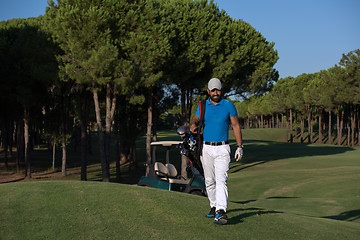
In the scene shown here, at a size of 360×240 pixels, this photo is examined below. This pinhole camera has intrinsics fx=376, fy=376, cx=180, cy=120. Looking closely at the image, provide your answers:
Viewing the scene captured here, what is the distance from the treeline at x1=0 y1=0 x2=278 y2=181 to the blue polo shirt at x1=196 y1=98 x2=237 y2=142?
16708 millimetres

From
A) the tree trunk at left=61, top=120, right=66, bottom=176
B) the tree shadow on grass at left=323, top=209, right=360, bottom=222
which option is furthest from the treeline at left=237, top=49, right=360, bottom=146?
the tree shadow on grass at left=323, top=209, right=360, bottom=222

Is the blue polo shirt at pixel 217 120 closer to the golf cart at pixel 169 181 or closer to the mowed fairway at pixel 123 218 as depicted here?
the mowed fairway at pixel 123 218

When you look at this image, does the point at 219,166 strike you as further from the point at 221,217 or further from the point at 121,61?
the point at 121,61

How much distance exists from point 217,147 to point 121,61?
711 inches

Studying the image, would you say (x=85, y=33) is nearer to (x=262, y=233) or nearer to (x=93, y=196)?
(x=93, y=196)

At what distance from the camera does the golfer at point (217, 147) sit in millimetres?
6586

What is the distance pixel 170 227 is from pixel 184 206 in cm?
140

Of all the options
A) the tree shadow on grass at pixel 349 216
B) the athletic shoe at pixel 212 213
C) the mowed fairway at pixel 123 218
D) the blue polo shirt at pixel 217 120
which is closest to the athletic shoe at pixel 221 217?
the mowed fairway at pixel 123 218

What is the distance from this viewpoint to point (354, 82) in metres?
55.8

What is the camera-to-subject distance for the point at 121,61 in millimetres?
23656

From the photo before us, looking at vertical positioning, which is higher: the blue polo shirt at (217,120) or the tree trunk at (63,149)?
the blue polo shirt at (217,120)

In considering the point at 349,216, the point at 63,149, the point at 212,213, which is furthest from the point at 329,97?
the point at 212,213

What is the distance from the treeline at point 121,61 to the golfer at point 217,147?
16712 mm

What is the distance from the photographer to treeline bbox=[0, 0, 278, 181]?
75.0 feet
